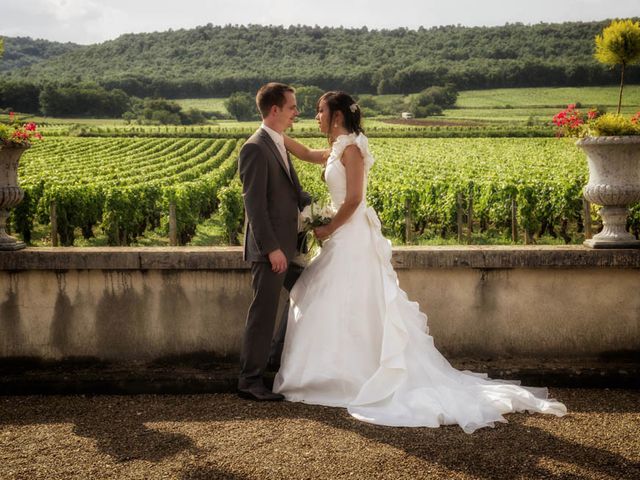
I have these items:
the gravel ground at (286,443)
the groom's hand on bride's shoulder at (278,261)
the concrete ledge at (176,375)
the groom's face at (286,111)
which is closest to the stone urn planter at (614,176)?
the concrete ledge at (176,375)

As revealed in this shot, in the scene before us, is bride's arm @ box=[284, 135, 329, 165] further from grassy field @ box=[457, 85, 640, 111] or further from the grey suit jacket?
grassy field @ box=[457, 85, 640, 111]

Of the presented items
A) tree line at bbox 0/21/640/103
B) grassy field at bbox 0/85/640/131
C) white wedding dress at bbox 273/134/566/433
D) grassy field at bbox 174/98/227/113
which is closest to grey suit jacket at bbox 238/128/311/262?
white wedding dress at bbox 273/134/566/433

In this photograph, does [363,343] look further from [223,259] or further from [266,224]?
[223,259]

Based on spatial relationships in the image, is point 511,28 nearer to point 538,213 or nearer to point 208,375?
point 538,213

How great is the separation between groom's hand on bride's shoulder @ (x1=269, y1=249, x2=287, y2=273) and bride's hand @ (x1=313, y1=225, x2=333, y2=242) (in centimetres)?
29

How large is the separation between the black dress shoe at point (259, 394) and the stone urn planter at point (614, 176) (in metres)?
2.23

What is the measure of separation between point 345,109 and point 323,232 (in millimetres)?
733

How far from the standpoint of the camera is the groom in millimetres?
4098

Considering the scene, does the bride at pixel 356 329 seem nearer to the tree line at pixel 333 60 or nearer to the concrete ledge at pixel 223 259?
the concrete ledge at pixel 223 259

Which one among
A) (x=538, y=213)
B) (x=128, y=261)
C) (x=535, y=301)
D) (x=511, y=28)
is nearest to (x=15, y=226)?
(x=538, y=213)

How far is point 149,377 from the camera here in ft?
14.4

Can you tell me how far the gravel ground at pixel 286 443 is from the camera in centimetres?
317

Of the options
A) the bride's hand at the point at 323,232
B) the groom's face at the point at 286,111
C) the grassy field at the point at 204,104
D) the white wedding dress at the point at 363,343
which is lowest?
the white wedding dress at the point at 363,343

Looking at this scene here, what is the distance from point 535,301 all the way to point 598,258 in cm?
47
